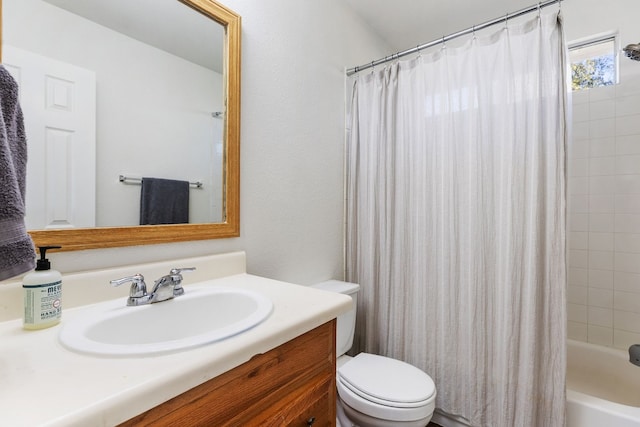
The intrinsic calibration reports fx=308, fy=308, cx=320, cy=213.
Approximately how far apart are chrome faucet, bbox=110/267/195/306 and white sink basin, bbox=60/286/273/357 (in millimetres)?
17

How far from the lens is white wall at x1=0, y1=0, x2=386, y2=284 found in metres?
1.34

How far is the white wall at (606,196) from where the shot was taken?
1.87m

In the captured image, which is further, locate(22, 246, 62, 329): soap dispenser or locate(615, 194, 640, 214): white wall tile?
locate(615, 194, 640, 214): white wall tile

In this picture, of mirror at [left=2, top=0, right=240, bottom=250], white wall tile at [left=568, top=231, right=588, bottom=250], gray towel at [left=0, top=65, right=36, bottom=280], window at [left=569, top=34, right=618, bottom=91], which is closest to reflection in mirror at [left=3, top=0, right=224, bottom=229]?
mirror at [left=2, top=0, right=240, bottom=250]

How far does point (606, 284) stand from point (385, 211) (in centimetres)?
154

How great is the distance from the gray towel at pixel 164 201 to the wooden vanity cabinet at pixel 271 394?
65 centimetres

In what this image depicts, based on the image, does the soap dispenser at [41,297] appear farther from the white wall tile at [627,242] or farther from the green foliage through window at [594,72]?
the green foliage through window at [594,72]

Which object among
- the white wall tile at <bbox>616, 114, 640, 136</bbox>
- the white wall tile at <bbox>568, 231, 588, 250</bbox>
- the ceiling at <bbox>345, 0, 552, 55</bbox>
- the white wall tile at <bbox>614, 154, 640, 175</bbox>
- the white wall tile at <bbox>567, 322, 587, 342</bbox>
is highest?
the ceiling at <bbox>345, 0, 552, 55</bbox>

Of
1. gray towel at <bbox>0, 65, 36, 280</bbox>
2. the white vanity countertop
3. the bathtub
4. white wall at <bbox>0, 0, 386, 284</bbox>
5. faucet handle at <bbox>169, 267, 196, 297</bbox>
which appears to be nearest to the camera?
the white vanity countertop

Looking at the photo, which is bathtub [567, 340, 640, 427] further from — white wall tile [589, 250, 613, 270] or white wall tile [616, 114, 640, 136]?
white wall tile [616, 114, 640, 136]

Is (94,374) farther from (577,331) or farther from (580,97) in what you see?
(580,97)

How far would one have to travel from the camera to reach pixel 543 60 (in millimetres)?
1280

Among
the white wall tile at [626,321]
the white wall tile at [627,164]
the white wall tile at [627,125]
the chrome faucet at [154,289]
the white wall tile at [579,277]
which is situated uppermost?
the white wall tile at [627,125]

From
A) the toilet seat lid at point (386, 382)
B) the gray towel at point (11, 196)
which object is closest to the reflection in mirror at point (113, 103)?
the gray towel at point (11, 196)
